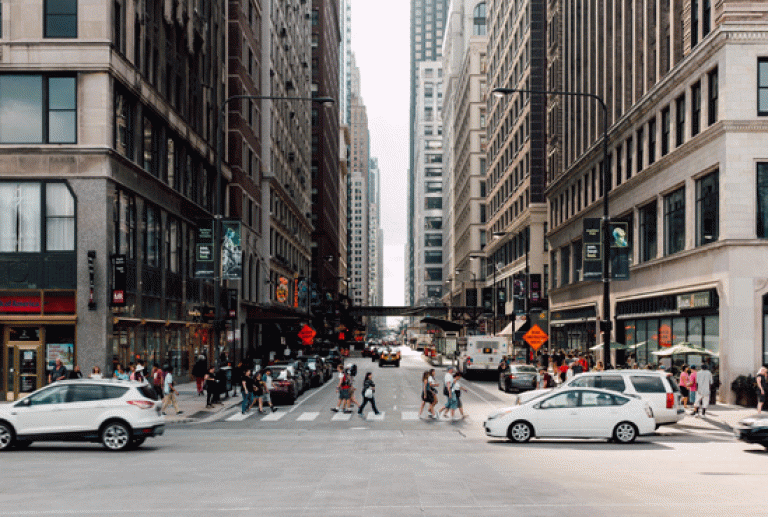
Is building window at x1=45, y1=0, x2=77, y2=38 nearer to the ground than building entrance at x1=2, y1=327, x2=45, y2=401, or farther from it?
farther from it

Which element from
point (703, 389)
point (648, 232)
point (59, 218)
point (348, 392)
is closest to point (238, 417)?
point (348, 392)

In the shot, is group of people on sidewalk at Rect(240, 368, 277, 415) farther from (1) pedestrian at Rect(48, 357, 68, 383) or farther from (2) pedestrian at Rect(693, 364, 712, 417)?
(2) pedestrian at Rect(693, 364, 712, 417)

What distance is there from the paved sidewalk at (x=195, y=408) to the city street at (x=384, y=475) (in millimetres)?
3425

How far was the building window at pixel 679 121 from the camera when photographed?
143 ft

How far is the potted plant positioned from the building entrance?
2644 centimetres

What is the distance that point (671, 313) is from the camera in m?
44.5

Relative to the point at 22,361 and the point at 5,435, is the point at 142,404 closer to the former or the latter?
the point at 5,435

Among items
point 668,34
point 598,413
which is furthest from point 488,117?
point 598,413

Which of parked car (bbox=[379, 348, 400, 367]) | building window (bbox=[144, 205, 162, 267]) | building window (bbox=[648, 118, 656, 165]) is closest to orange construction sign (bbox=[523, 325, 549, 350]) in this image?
building window (bbox=[648, 118, 656, 165])

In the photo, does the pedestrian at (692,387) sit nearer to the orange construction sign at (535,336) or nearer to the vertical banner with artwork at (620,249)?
the vertical banner with artwork at (620,249)

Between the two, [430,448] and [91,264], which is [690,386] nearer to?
[430,448]

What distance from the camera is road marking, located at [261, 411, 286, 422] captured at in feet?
106

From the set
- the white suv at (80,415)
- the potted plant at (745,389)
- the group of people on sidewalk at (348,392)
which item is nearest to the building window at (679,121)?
the potted plant at (745,389)

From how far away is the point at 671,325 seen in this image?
45031 millimetres
